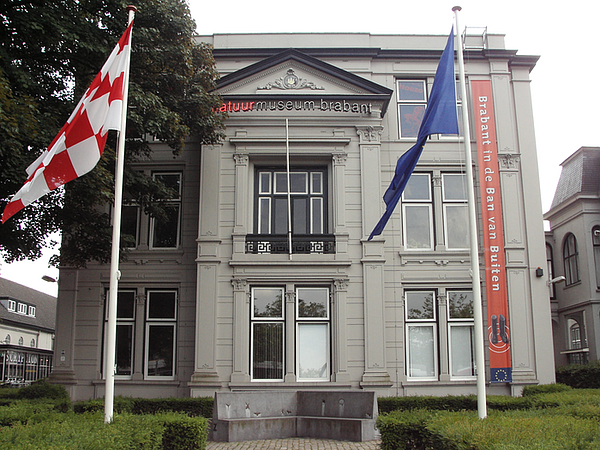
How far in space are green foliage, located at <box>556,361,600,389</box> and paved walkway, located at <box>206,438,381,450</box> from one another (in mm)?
11546

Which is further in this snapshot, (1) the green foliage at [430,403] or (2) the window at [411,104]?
(2) the window at [411,104]

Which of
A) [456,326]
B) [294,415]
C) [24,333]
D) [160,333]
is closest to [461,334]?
[456,326]

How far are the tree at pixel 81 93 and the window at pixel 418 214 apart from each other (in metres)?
7.17

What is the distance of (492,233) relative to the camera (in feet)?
66.4

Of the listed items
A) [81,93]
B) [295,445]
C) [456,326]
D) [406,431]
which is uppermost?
[81,93]

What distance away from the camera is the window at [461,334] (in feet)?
64.5

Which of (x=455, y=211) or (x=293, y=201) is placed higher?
(x=293, y=201)

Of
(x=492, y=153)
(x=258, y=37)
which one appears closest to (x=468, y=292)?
(x=492, y=153)

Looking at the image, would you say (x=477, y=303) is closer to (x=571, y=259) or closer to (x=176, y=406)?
(x=176, y=406)

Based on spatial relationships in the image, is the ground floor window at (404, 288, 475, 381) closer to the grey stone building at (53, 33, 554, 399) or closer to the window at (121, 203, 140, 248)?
the grey stone building at (53, 33, 554, 399)

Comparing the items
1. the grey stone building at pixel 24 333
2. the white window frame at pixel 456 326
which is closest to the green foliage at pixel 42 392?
the white window frame at pixel 456 326

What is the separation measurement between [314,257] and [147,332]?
627 centimetres

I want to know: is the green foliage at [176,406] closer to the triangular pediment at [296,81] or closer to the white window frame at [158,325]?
the white window frame at [158,325]

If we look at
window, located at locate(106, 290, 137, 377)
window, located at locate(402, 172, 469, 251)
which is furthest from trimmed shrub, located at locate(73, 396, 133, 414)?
window, located at locate(402, 172, 469, 251)
